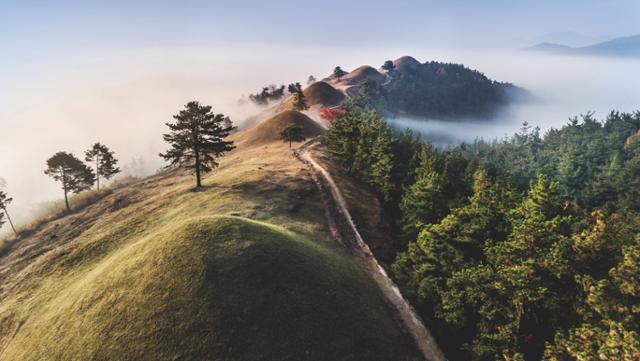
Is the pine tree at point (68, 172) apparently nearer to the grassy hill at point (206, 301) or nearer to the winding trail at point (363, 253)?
the grassy hill at point (206, 301)

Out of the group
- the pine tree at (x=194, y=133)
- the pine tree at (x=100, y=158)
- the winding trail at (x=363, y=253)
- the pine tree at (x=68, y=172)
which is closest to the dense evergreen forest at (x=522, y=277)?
the winding trail at (x=363, y=253)

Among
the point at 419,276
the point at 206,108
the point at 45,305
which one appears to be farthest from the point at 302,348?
the point at 206,108

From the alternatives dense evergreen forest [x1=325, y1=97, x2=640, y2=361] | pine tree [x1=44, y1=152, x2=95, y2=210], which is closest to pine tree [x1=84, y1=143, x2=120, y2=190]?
pine tree [x1=44, y1=152, x2=95, y2=210]

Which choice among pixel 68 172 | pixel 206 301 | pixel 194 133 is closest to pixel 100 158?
pixel 68 172

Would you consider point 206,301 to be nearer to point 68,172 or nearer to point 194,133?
point 194,133

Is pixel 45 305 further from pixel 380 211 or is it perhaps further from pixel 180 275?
pixel 380 211

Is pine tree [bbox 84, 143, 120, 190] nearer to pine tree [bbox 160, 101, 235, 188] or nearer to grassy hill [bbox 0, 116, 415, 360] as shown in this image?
pine tree [bbox 160, 101, 235, 188]
